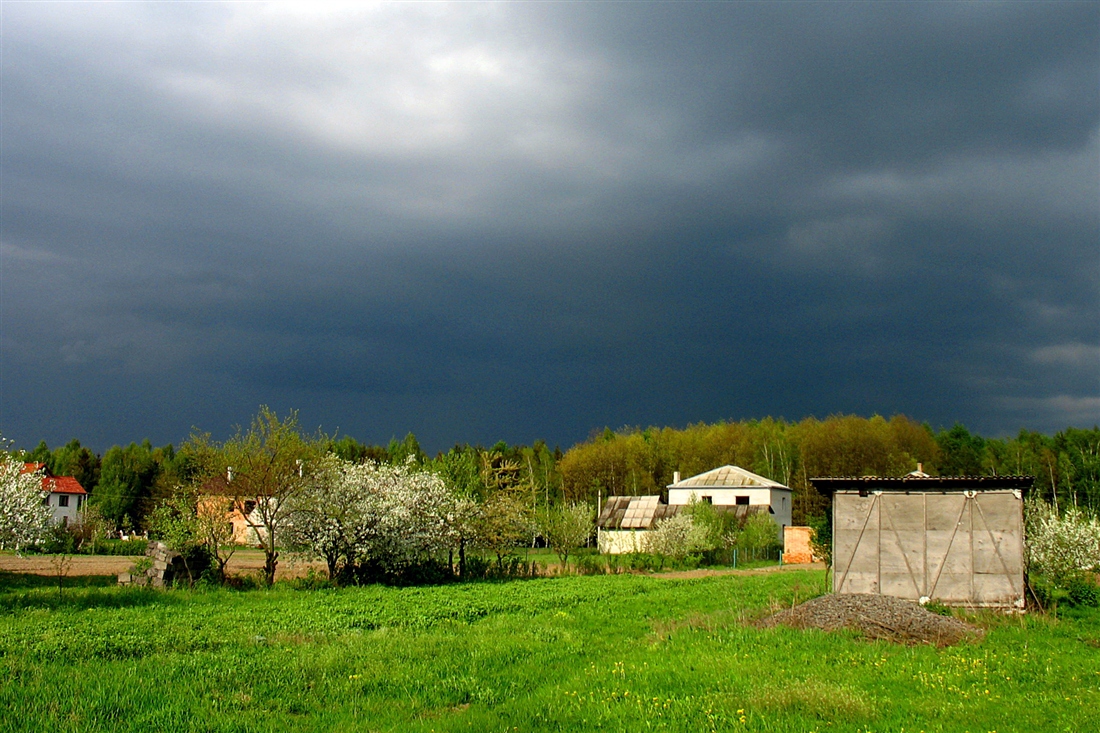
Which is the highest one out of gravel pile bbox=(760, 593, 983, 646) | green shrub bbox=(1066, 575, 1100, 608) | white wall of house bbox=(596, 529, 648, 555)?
gravel pile bbox=(760, 593, 983, 646)

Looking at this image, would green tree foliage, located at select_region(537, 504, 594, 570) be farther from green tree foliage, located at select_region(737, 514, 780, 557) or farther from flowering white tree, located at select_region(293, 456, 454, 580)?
green tree foliage, located at select_region(737, 514, 780, 557)

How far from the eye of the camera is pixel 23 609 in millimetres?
19266

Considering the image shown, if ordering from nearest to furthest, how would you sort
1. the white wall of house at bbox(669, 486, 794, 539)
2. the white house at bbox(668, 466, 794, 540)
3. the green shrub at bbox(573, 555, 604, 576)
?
the green shrub at bbox(573, 555, 604, 576), the white wall of house at bbox(669, 486, 794, 539), the white house at bbox(668, 466, 794, 540)

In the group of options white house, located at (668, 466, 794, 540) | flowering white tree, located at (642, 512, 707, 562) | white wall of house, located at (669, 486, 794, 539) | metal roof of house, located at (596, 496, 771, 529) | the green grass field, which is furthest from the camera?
white house, located at (668, 466, 794, 540)

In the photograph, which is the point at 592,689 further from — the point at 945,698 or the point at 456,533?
the point at 456,533

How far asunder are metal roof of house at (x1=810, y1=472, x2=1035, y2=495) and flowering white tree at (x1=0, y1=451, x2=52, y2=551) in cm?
2785

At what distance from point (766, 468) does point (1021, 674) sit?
82.7m

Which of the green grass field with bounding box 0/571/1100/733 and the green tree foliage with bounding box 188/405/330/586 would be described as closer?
the green grass field with bounding box 0/571/1100/733

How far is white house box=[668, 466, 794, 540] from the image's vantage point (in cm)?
7469

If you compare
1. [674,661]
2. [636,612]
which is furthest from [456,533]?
[674,661]

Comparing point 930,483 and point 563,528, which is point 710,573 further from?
point 930,483

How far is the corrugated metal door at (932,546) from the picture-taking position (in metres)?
22.7

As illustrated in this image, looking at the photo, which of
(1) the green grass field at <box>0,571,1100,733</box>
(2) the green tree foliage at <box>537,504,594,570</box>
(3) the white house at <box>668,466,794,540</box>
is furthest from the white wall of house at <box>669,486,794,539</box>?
(1) the green grass field at <box>0,571,1100,733</box>

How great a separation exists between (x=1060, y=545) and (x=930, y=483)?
885cm
